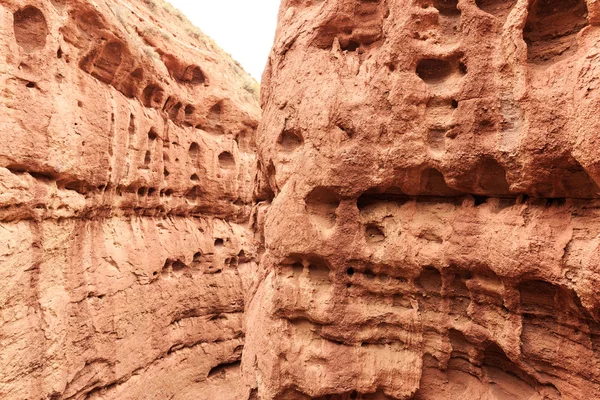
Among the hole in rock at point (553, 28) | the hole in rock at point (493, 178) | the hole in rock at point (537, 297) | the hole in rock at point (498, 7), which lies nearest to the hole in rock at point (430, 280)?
the hole in rock at point (537, 297)

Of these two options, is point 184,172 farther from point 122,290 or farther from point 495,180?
point 495,180

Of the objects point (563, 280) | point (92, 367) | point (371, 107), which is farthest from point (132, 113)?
point (563, 280)

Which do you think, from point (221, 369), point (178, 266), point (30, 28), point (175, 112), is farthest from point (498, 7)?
point (221, 369)

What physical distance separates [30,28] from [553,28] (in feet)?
20.5

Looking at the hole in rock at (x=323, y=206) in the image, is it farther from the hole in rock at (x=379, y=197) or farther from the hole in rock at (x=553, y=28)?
the hole in rock at (x=553, y=28)

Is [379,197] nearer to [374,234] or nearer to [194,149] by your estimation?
[374,234]

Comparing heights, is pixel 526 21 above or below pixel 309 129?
above

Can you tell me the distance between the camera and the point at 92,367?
6398 millimetres

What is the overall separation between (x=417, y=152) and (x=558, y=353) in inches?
Answer: 77.6

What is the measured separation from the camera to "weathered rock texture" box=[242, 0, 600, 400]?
2832mm

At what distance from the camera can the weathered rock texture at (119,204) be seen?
507 centimetres

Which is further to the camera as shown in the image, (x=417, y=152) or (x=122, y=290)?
(x=122, y=290)

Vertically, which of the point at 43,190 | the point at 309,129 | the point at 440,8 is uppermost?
the point at 440,8

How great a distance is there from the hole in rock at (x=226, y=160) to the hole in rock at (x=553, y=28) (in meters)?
7.88
